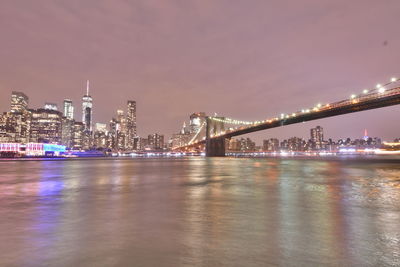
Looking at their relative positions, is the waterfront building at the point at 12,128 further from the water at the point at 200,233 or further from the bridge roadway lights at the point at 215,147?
the water at the point at 200,233

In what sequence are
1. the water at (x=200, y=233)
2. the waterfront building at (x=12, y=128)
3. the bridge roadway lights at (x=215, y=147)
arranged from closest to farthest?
the water at (x=200, y=233) → the bridge roadway lights at (x=215, y=147) → the waterfront building at (x=12, y=128)

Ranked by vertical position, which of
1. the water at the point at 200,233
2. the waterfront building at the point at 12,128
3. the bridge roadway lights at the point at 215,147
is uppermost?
the waterfront building at the point at 12,128

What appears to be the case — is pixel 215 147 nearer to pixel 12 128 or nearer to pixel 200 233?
pixel 200 233

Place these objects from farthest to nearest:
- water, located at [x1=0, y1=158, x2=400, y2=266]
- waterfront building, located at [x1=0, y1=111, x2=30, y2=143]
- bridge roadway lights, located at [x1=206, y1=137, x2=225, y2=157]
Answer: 1. waterfront building, located at [x1=0, y1=111, x2=30, y2=143]
2. bridge roadway lights, located at [x1=206, y1=137, x2=225, y2=157]
3. water, located at [x1=0, y1=158, x2=400, y2=266]

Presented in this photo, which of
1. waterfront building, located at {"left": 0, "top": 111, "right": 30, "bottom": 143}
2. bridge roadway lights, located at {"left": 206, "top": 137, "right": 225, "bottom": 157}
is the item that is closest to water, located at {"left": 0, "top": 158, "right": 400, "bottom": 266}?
bridge roadway lights, located at {"left": 206, "top": 137, "right": 225, "bottom": 157}

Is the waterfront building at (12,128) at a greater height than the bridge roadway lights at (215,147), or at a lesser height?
greater

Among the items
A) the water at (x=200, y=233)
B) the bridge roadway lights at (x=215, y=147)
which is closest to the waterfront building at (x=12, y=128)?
the bridge roadway lights at (x=215, y=147)

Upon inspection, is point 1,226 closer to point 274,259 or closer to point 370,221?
point 274,259

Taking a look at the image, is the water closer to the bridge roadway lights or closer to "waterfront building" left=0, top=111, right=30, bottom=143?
the bridge roadway lights

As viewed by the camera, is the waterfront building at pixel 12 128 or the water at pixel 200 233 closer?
the water at pixel 200 233

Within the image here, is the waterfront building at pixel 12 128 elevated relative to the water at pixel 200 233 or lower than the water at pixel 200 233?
elevated

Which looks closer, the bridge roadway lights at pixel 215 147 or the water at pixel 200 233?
the water at pixel 200 233

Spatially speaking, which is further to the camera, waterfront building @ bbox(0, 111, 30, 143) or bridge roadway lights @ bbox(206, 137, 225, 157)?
waterfront building @ bbox(0, 111, 30, 143)

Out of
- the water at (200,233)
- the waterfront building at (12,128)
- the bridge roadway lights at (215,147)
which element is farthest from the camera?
the waterfront building at (12,128)
